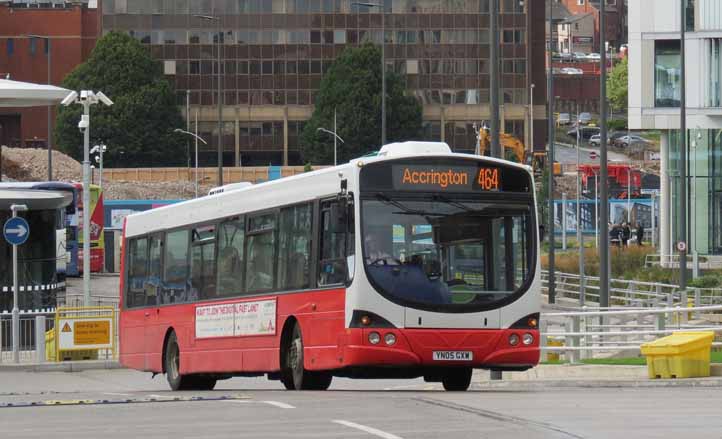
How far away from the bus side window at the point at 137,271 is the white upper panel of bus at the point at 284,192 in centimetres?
88

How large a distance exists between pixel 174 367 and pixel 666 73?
5055cm

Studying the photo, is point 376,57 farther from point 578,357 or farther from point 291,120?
point 578,357

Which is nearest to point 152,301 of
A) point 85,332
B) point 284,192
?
point 284,192

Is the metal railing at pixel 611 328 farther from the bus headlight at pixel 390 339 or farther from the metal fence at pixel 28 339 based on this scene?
the metal fence at pixel 28 339

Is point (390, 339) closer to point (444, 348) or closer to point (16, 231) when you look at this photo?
point (444, 348)

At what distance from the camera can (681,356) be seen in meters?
24.2

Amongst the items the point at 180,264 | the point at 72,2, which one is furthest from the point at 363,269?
the point at 72,2

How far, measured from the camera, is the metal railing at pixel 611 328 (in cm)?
2913

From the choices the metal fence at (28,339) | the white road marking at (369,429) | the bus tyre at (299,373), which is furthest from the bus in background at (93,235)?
the white road marking at (369,429)

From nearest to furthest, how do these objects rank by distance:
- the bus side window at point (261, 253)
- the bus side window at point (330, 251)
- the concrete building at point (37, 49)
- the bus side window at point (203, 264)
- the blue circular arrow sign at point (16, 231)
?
1. the bus side window at point (330, 251)
2. the bus side window at point (261, 253)
3. the bus side window at point (203, 264)
4. the blue circular arrow sign at point (16, 231)
5. the concrete building at point (37, 49)

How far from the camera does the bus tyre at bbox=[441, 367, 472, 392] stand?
2188 cm

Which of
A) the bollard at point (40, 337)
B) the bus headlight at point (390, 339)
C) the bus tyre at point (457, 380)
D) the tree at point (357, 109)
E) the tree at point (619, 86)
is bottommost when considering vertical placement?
the bollard at point (40, 337)

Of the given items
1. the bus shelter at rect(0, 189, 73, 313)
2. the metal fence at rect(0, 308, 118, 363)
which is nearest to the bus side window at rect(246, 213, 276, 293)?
the metal fence at rect(0, 308, 118, 363)

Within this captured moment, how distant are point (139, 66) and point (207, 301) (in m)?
113
